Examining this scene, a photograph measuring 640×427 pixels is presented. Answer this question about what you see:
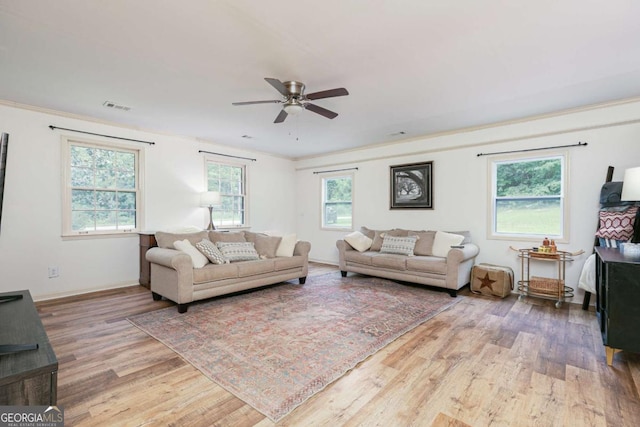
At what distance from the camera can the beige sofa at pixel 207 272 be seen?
353 cm

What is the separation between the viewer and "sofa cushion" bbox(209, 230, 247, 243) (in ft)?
15.1

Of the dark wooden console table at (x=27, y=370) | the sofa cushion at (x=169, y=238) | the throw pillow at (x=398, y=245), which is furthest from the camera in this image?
the throw pillow at (x=398, y=245)

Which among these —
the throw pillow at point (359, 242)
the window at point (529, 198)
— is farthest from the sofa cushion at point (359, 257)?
the window at point (529, 198)

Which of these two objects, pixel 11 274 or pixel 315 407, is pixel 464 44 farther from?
pixel 11 274

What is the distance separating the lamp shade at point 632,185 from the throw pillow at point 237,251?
409 centimetres

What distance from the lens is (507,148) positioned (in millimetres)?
4453

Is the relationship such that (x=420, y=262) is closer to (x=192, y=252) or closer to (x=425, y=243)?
(x=425, y=243)

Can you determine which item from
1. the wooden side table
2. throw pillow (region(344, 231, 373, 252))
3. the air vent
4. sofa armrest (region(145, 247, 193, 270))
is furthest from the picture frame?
the air vent

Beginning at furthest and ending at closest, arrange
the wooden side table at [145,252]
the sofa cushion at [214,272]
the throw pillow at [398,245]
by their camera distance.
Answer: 1. the throw pillow at [398,245]
2. the wooden side table at [145,252]
3. the sofa cushion at [214,272]

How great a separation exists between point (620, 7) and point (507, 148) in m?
2.64

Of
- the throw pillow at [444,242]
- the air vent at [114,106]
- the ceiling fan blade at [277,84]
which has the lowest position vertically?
the throw pillow at [444,242]

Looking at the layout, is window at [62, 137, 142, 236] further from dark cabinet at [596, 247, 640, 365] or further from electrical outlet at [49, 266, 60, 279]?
dark cabinet at [596, 247, 640, 365]

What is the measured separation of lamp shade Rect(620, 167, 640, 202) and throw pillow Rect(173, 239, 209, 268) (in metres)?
4.34

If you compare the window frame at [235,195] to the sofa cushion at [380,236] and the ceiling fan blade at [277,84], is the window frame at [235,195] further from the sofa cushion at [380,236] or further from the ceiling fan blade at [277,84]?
the ceiling fan blade at [277,84]
